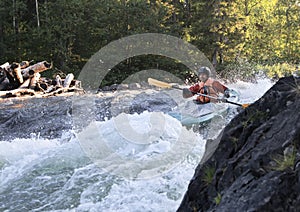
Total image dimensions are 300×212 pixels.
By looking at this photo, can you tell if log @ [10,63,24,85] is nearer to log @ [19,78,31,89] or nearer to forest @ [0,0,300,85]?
log @ [19,78,31,89]

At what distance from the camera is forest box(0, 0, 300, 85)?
750 inches

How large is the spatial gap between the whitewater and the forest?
42.0 feet

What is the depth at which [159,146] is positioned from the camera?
591cm

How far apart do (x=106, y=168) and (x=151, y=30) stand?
15.4 meters

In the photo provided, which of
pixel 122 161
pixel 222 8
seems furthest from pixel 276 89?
pixel 222 8

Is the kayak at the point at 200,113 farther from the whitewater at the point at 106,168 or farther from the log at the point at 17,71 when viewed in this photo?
the log at the point at 17,71

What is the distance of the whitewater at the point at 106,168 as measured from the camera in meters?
3.97

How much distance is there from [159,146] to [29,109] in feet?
15.0

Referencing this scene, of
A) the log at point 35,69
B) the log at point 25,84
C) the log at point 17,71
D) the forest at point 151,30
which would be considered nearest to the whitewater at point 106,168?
the log at point 17,71

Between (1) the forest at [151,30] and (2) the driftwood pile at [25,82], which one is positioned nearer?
(2) the driftwood pile at [25,82]

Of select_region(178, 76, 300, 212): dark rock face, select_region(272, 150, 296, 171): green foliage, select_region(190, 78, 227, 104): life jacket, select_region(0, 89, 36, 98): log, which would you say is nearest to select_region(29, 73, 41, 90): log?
select_region(0, 89, 36, 98): log

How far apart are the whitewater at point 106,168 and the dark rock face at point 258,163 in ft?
5.01

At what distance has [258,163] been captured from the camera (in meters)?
1.95

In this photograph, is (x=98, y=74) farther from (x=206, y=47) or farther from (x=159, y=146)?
(x=159, y=146)
